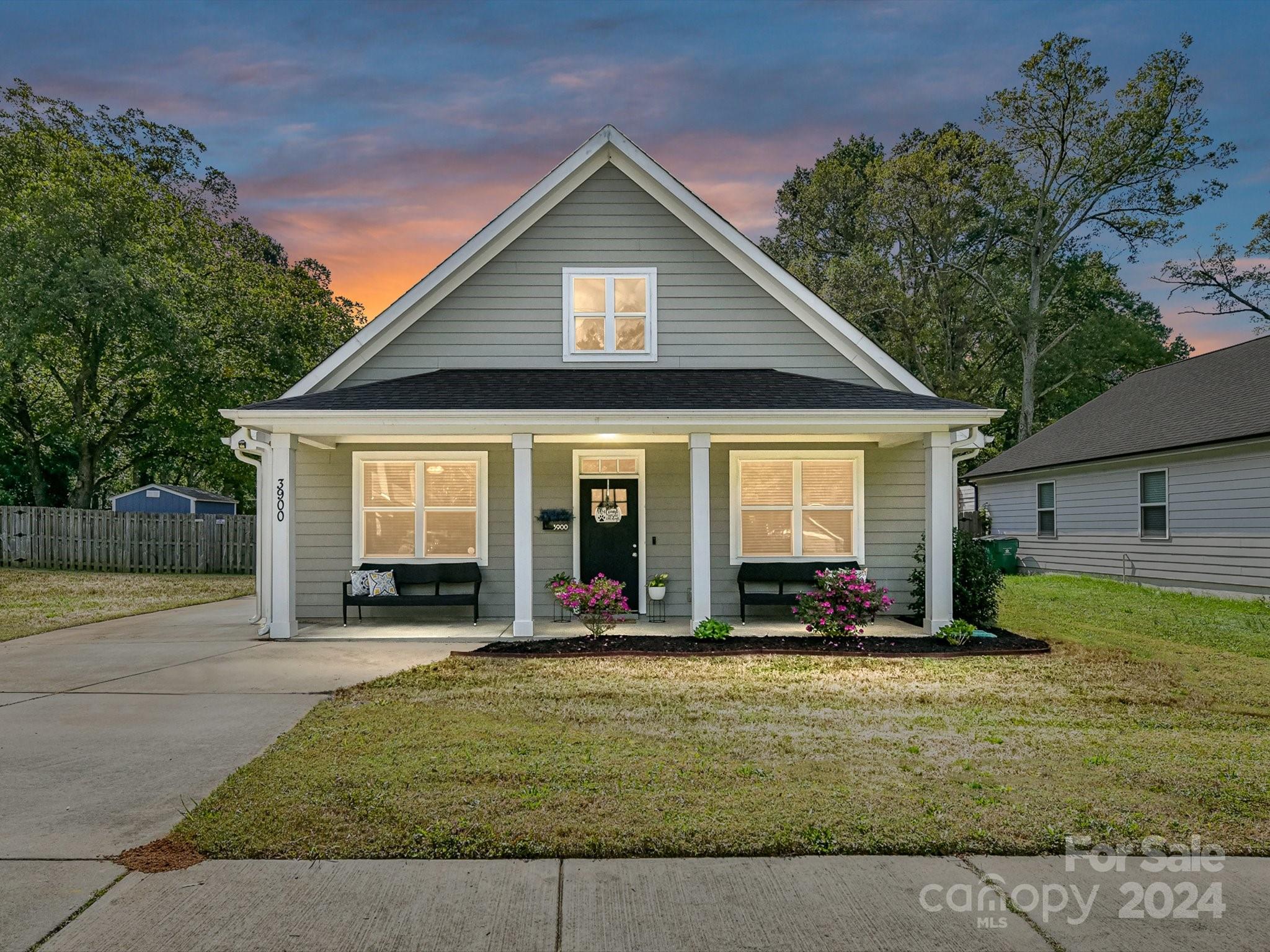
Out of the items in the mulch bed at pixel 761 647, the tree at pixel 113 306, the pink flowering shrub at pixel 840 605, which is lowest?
the mulch bed at pixel 761 647

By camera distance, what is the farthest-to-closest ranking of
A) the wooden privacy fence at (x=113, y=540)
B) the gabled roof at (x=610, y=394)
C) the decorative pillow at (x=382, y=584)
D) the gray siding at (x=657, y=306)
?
1. the wooden privacy fence at (x=113, y=540)
2. the gray siding at (x=657, y=306)
3. the decorative pillow at (x=382, y=584)
4. the gabled roof at (x=610, y=394)

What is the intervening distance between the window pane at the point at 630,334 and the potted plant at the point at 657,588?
11.4 feet

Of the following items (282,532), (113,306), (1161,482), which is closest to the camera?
(282,532)

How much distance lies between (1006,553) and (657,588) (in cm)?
1351

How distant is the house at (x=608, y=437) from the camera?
38.0 feet

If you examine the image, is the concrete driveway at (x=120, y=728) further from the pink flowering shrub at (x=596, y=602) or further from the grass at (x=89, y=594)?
the grass at (x=89, y=594)

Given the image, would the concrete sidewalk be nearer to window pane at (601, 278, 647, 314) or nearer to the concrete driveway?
the concrete driveway

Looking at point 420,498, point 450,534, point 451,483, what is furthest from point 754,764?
point 420,498

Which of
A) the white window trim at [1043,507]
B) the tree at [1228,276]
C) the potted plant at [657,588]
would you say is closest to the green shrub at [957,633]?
the potted plant at [657,588]

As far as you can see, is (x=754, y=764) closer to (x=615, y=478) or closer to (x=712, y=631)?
(x=712, y=631)

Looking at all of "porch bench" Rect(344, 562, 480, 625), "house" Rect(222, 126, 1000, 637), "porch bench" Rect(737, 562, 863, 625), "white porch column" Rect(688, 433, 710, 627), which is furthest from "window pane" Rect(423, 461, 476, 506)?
"porch bench" Rect(737, 562, 863, 625)

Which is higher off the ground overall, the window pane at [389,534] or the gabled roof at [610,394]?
the gabled roof at [610,394]

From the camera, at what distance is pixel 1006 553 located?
68.7 feet

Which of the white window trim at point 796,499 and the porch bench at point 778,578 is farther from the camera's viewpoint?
the white window trim at point 796,499
